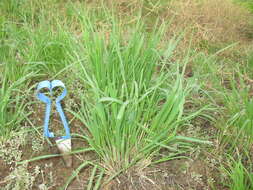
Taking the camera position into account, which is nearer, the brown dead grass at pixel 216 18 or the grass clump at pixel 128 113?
the grass clump at pixel 128 113

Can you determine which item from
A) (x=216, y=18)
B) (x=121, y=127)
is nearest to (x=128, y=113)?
(x=121, y=127)

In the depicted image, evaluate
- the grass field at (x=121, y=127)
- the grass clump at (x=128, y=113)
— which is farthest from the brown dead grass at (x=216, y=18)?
the grass clump at (x=128, y=113)

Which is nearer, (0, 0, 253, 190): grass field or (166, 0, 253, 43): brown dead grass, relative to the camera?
(0, 0, 253, 190): grass field

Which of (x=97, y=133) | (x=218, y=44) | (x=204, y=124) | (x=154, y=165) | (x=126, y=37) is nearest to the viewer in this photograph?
(x=97, y=133)

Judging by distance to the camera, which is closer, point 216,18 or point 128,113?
point 128,113

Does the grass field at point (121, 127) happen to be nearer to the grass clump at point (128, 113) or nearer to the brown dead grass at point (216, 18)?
the grass clump at point (128, 113)

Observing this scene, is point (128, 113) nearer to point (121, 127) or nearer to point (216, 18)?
point (121, 127)

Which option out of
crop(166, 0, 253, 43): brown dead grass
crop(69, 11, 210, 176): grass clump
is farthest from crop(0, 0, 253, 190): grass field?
crop(166, 0, 253, 43): brown dead grass

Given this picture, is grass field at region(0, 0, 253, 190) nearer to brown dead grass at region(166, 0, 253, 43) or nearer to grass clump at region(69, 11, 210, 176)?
grass clump at region(69, 11, 210, 176)

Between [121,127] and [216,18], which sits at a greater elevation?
[216,18]

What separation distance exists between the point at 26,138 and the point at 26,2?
1.52 meters

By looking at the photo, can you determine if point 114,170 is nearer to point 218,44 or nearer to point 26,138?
point 26,138

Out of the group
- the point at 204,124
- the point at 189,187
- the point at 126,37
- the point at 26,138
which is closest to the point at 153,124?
the point at 189,187

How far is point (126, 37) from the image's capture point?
6.11 ft
